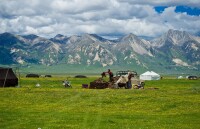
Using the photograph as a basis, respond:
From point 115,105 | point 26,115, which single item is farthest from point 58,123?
point 115,105

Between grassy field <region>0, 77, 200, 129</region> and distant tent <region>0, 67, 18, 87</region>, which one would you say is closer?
grassy field <region>0, 77, 200, 129</region>

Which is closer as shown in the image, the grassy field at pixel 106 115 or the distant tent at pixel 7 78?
the grassy field at pixel 106 115

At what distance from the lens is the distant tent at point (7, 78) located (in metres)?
89.9

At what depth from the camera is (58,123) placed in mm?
30531

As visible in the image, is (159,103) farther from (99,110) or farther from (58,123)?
(58,123)

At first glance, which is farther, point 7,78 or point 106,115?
point 7,78

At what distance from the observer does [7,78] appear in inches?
3602

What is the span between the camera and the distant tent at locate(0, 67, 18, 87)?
295 ft

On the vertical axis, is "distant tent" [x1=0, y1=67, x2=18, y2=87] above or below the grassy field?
above

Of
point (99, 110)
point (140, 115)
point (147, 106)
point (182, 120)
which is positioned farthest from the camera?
point (147, 106)

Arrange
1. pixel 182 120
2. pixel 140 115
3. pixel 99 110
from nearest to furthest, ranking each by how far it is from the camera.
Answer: pixel 182 120, pixel 140 115, pixel 99 110

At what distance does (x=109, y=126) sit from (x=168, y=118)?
8.32m

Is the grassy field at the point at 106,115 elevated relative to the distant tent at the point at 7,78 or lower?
lower

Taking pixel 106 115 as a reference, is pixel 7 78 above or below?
above
